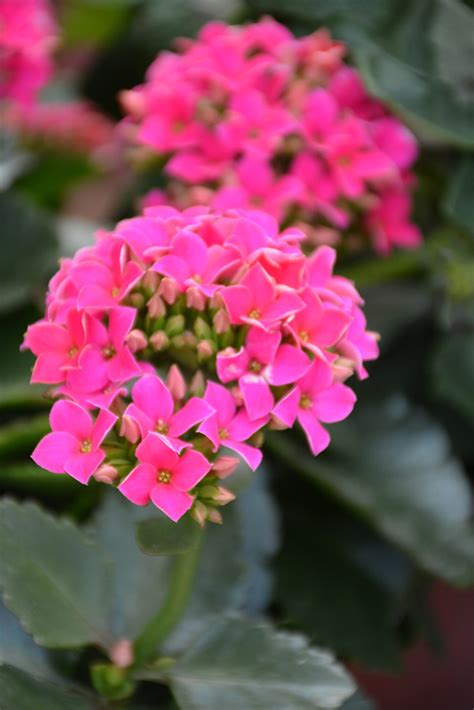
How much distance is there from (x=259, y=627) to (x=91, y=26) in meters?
0.80

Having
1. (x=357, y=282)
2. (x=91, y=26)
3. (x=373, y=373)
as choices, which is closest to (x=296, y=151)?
(x=357, y=282)

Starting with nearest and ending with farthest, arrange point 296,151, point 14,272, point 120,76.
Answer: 1. point 296,151
2. point 14,272
3. point 120,76

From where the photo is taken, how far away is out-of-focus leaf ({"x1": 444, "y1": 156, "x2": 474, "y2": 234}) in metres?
0.65

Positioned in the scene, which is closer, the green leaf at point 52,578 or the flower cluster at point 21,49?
the green leaf at point 52,578

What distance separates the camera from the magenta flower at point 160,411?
0.38 m

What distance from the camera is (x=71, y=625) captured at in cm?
45

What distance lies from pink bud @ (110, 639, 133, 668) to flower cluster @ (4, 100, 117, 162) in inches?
24.4

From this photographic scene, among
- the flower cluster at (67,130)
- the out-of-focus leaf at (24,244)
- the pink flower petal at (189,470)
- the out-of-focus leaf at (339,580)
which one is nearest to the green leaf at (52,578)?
the pink flower petal at (189,470)

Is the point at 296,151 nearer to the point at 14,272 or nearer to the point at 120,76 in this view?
the point at 14,272

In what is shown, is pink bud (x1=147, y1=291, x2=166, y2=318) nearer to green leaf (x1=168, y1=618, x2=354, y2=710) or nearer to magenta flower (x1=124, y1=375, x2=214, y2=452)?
magenta flower (x1=124, y1=375, x2=214, y2=452)

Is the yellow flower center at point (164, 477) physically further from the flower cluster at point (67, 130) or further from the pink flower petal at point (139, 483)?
the flower cluster at point (67, 130)

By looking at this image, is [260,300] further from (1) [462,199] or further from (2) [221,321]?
(1) [462,199]

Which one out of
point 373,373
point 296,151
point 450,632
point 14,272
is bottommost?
point 450,632

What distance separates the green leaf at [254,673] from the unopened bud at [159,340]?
0.16 meters
